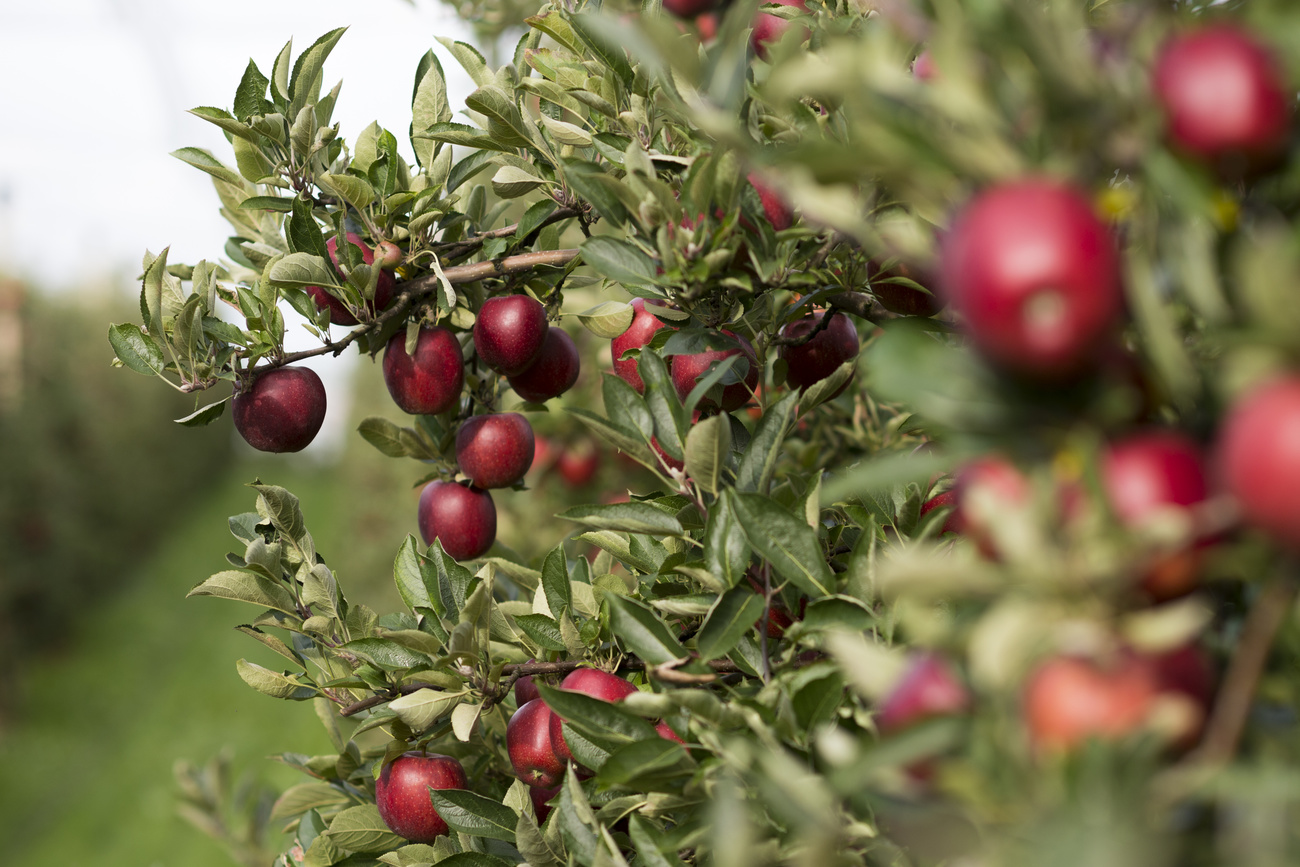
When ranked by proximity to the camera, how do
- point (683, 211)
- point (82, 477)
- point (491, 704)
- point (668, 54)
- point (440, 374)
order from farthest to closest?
point (82, 477) < point (440, 374) < point (491, 704) < point (683, 211) < point (668, 54)

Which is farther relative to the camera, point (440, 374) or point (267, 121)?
point (440, 374)

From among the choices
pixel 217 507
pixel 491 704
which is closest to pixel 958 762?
pixel 491 704

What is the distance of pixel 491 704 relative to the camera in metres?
1.36

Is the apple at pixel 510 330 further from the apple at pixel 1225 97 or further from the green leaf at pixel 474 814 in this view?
the apple at pixel 1225 97

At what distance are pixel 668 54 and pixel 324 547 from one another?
13.3 m

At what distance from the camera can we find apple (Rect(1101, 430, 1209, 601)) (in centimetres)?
55

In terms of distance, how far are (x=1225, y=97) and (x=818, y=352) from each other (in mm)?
1048

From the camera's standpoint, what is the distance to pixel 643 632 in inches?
44.0

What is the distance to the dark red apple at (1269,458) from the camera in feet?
1.59

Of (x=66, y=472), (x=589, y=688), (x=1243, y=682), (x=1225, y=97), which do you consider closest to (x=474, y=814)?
(x=589, y=688)

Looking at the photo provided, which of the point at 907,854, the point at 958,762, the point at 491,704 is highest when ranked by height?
the point at 958,762

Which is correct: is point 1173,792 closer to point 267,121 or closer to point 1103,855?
point 1103,855

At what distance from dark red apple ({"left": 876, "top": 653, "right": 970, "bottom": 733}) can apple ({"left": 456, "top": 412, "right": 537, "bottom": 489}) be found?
121 centimetres

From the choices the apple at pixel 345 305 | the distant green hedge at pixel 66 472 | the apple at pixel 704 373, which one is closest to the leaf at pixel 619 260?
the apple at pixel 704 373
